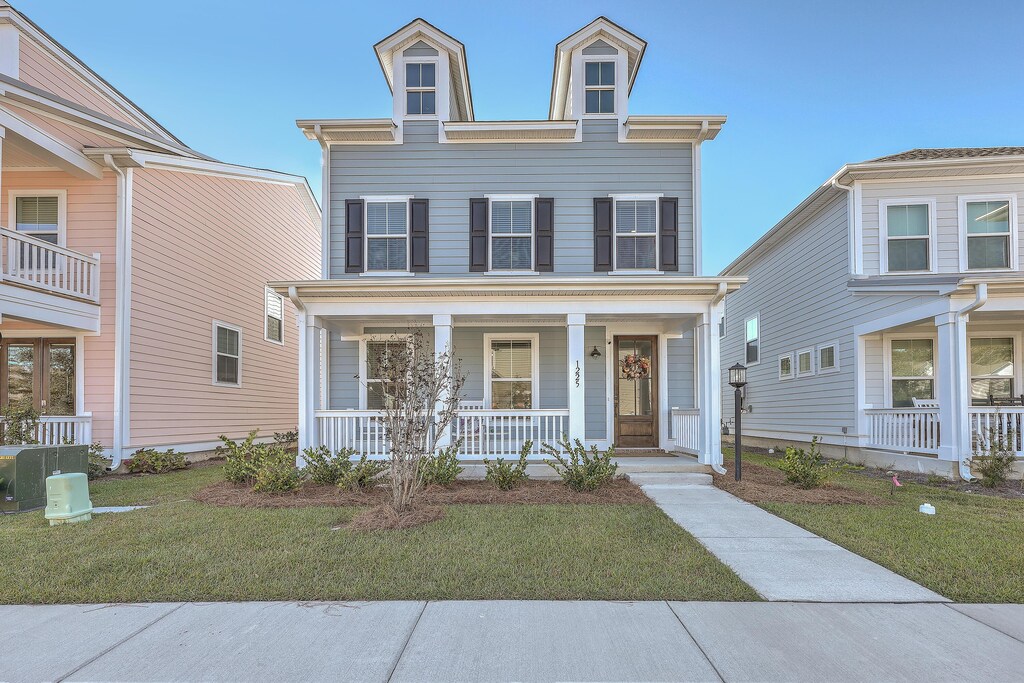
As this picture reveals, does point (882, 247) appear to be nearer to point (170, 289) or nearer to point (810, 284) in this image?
point (810, 284)

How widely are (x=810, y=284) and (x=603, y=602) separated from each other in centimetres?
1129

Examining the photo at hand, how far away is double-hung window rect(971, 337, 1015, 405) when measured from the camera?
1070cm

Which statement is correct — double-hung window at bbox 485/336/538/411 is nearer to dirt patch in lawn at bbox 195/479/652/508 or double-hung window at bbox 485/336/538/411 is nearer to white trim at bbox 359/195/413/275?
white trim at bbox 359/195/413/275

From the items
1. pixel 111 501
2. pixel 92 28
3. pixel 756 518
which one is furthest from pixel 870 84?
pixel 92 28

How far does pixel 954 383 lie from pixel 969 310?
1120mm

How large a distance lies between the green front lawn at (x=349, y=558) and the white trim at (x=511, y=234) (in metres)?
4.97

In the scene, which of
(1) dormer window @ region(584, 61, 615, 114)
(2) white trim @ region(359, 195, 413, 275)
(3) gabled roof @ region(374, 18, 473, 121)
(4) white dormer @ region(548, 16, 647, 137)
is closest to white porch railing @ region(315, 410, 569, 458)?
(2) white trim @ region(359, 195, 413, 275)

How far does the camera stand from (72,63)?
10.3m

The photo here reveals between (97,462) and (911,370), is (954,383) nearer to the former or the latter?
(911,370)

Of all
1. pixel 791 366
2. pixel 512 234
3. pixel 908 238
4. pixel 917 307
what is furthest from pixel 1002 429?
pixel 512 234

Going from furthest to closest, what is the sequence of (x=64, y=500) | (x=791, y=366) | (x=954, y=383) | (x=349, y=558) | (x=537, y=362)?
1. (x=791, y=366)
2. (x=537, y=362)
3. (x=954, y=383)
4. (x=64, y=500)
5. (x=349, y=558)

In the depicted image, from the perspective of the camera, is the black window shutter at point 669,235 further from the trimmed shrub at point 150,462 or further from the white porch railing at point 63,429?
the white porch railing at point 63,429

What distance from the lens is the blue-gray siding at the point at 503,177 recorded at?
10289 mm

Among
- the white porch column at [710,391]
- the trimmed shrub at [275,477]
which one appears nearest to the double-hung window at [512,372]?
the white porch column at [710,391]
